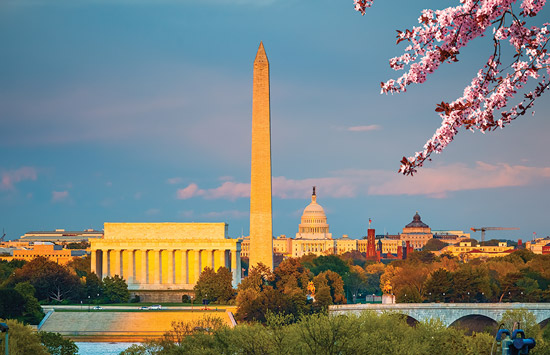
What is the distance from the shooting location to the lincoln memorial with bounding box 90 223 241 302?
140 m

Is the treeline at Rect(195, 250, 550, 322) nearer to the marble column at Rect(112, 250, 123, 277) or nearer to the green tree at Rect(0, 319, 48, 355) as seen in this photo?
the marble column at Rect(112, 250, 123, 277)

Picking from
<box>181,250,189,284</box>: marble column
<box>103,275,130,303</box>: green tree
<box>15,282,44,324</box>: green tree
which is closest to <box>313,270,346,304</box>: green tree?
<box>181,250,189,284</box>: marble column

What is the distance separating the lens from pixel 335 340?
56812 millimetres

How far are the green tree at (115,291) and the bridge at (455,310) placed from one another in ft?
108

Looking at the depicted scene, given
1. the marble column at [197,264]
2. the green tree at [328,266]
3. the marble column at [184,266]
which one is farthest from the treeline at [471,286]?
the marble column at [184,266]

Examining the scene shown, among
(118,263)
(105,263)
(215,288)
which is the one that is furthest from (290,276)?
(105,263)

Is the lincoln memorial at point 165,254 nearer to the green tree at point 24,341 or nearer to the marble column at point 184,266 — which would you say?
the marble column at point 184,266

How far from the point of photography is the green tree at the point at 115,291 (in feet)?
417

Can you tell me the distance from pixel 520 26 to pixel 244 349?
147ft

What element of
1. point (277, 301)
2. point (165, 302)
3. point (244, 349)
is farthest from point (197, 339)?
point (165, 302)

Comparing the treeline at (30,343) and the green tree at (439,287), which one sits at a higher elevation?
the green tree at (439,287)

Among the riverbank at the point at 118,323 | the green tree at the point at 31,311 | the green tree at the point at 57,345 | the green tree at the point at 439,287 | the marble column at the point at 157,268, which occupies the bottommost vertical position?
the green tree at the point at 57,345

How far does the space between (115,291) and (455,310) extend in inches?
1694

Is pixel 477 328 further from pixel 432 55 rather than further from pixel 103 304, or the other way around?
pixel 432 55
